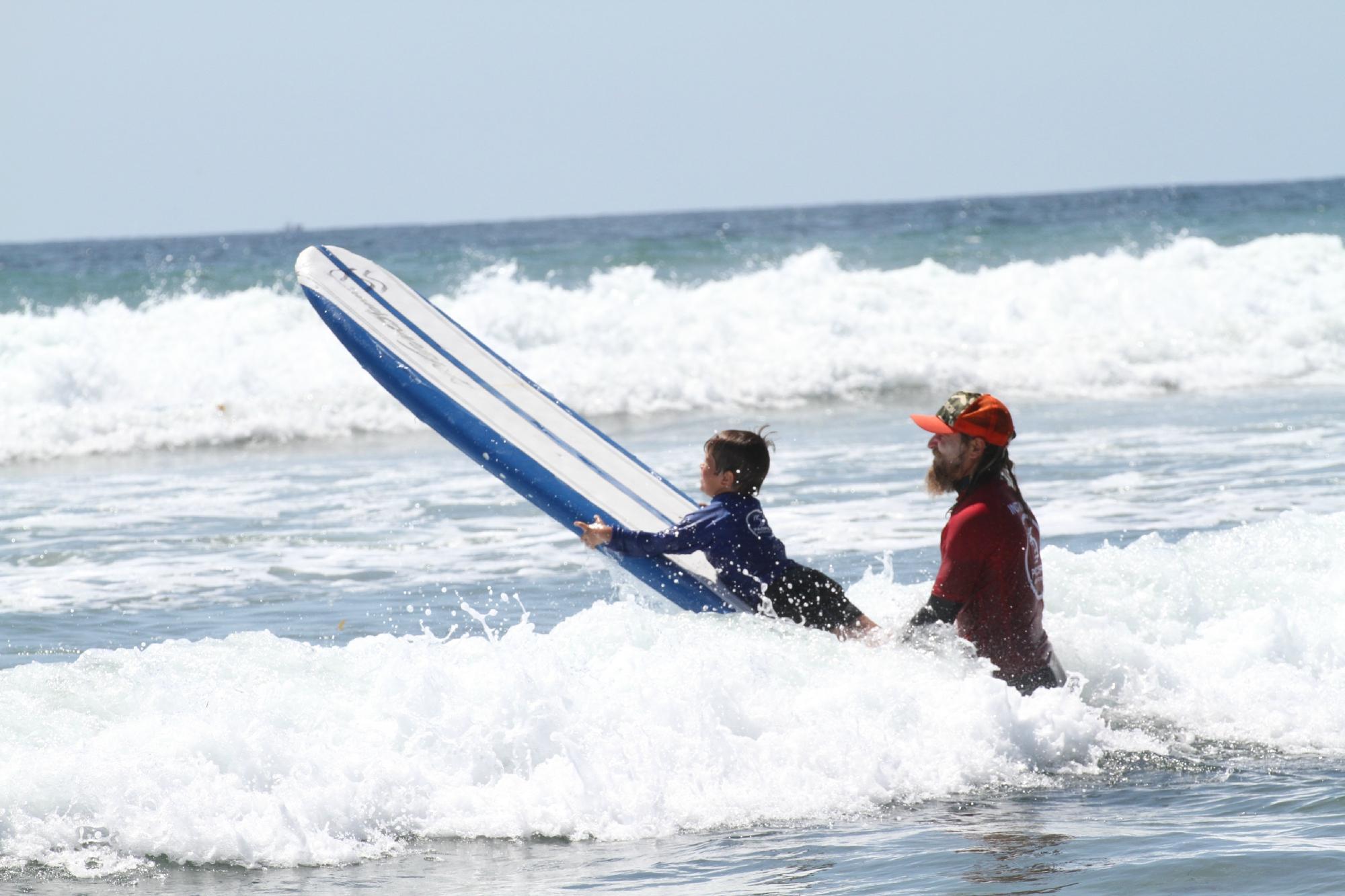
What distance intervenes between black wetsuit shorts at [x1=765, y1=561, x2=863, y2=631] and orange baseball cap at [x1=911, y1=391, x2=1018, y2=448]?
86cm

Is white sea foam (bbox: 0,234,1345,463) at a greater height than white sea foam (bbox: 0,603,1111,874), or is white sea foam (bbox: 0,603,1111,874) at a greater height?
white sea foam (bbox: 0,234,1345,463)

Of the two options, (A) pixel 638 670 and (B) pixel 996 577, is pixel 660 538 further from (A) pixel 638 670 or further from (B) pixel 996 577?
Answer: (B) pixel 996 577

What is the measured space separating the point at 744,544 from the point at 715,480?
0.26 m

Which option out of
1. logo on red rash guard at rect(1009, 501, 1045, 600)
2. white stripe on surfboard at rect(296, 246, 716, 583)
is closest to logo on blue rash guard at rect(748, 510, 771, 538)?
white stripe on surfboard at rect(296, 246, 716, 583)

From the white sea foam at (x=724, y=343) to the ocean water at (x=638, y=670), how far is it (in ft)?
0.49

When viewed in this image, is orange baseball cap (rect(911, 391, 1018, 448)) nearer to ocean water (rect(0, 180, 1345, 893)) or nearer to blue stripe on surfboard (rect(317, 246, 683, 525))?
ocean water (rect(0, 180, 1345, 893))

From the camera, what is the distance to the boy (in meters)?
5.16

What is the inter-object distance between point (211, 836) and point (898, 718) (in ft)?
6.50

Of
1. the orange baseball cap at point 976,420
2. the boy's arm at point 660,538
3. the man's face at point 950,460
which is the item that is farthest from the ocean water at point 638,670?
the orange baseball cap at point 976,420

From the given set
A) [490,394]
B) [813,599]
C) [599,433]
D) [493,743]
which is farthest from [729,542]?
[490,394]

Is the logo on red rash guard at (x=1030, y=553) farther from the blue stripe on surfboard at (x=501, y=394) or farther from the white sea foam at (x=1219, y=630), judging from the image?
the blue stripe on surfboard at (x=501, y=394)

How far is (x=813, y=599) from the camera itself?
5.32 metres

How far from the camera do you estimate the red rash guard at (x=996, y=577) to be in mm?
4621

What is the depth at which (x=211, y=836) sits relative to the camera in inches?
161
